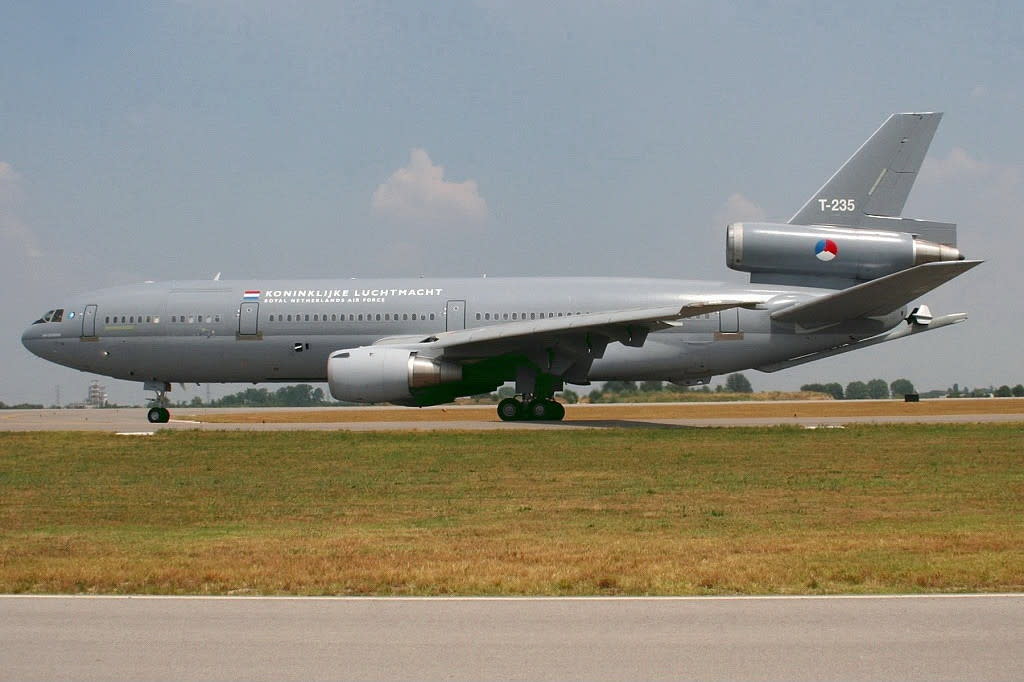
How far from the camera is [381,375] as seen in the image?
25.3 metres

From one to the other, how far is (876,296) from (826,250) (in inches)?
125

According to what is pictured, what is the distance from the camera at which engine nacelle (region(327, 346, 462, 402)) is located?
2527 cm

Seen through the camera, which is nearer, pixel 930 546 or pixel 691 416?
pixel 930 546

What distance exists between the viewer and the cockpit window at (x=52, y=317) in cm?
3170

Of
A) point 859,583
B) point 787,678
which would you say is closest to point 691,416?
point 859,583

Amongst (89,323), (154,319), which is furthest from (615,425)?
(89,323)

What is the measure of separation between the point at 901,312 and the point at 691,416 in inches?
302

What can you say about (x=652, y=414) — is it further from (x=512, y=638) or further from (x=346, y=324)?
(x=512, y=638)

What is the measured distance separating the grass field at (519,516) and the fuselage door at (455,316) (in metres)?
7.64

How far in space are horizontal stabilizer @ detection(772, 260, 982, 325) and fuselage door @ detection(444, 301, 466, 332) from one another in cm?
821

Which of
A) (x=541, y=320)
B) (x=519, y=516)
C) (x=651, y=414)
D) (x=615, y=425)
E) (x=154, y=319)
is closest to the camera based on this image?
(x=519, y=516)

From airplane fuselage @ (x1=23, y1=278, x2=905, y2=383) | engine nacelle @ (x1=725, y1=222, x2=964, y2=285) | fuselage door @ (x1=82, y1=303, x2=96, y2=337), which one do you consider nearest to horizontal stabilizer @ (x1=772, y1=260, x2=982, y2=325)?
airplane fuselage @ (x1=23, y1=278, x2=905, y2=383)

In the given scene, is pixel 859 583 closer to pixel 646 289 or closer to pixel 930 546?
pixel 930 546

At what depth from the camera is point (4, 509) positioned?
12398 mm
